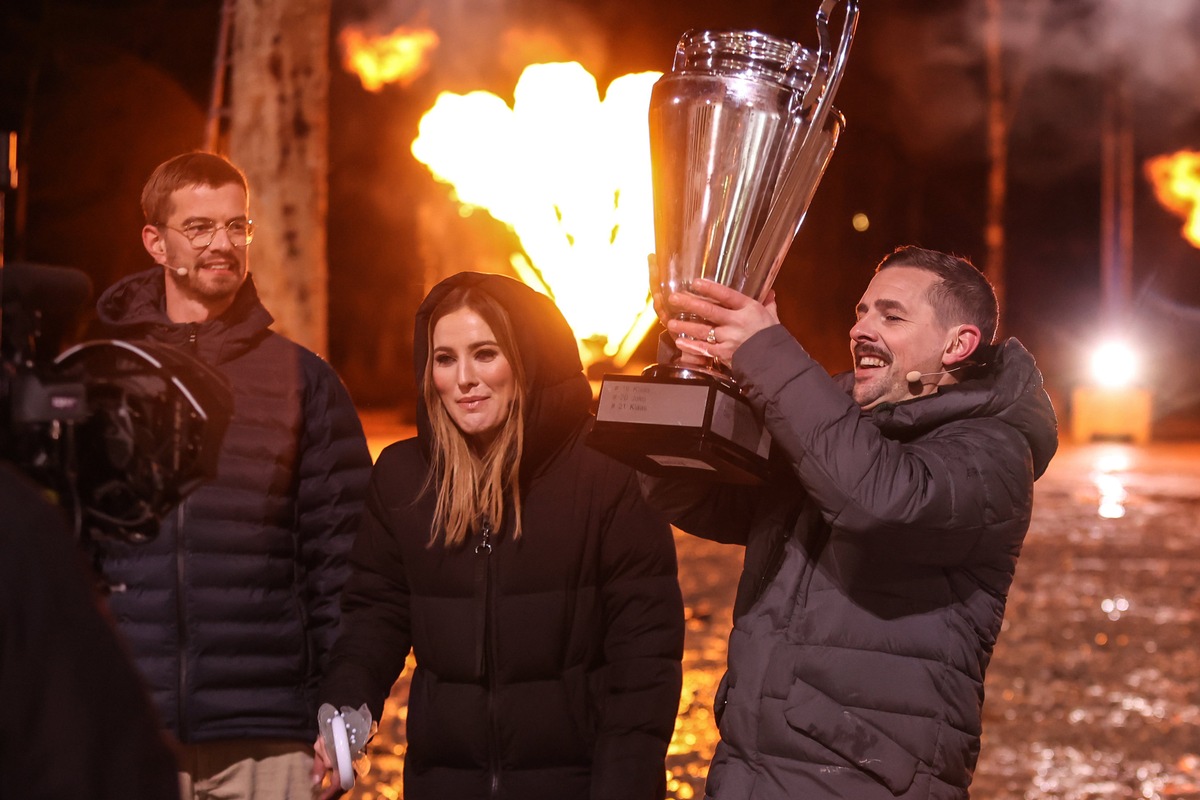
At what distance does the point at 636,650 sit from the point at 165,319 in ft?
5.55

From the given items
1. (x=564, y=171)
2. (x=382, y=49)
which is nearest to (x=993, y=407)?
(x=382, y=49)

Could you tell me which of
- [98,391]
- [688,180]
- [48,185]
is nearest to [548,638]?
[688,180]

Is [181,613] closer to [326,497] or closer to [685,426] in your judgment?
[326,497]

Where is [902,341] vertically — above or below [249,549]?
above

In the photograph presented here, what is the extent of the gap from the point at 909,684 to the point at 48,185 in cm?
2802

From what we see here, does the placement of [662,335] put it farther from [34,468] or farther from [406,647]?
[34,468]

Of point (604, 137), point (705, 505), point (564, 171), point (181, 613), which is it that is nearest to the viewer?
point (705, 505)

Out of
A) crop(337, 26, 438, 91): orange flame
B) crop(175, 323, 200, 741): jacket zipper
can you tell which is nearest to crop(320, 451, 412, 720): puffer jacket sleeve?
crop(175, 323, 200, 741): jacket zipper

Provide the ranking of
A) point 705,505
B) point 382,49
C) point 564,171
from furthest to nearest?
1. point 564,171
2. point 382,49
3. point 705,505

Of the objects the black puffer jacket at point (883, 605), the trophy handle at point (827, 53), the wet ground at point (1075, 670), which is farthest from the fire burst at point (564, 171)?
the black puffer jacket at point (883, 605)

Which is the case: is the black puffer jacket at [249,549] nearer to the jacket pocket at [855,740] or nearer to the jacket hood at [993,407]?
the jacket pocket at [855,740]

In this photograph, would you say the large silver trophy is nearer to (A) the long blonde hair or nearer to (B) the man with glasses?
(A) the long blonde hair

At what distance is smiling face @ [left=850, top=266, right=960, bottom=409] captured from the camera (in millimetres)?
2943

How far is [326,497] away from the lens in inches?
149
